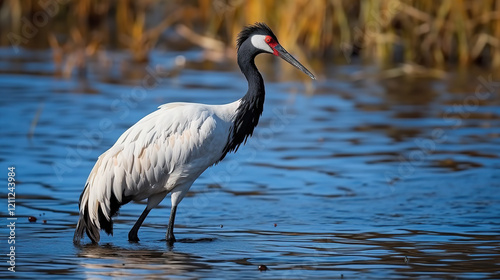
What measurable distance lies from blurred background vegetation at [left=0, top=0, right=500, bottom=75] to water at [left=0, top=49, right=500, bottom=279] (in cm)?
58

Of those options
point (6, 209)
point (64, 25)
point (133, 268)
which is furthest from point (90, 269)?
point (64, 25)

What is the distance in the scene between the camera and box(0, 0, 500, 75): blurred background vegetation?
1730 centimetres

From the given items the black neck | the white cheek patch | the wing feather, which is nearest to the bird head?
the white cheek patch

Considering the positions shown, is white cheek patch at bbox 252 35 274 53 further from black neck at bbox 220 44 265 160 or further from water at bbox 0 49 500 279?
water at bbox 0 49 500 279

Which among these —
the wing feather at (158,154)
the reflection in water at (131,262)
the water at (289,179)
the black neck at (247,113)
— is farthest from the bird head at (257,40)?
the reflection in water at (131,262)

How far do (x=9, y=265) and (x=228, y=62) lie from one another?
13623 millimetres

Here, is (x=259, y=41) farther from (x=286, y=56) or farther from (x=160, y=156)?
(x=160, y=156)

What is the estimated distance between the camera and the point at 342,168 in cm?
1145

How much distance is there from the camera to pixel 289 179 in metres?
11.0

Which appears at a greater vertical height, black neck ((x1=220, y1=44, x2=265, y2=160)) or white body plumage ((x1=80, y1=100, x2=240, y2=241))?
black neck ((x1=220, y1=44, x2=265, y2=160))

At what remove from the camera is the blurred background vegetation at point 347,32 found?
1730 centimetres

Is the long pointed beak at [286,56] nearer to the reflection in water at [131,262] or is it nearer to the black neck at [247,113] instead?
the black neck at [247,113]

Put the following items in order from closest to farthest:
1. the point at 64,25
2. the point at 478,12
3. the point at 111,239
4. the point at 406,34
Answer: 1. the point at 111,239
2. the point at 478,12
3. the point at 406,34
4. the point at 64,25

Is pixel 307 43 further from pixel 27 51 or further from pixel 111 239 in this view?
pixel 111 239
